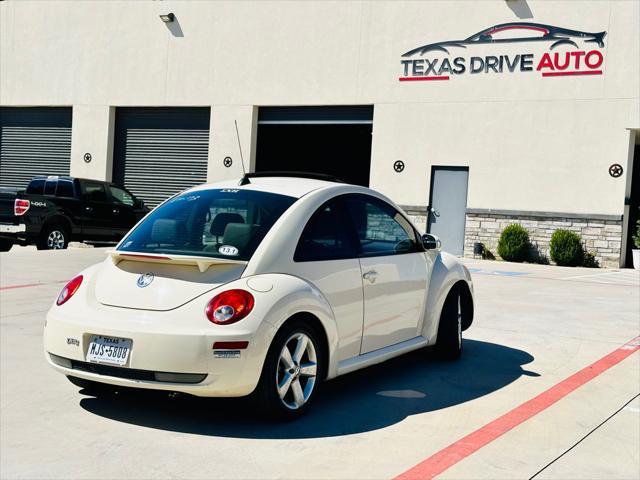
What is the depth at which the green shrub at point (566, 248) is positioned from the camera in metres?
21.4

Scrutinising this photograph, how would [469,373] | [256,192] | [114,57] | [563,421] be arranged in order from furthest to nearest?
[114,57], [469,373], [256,192], [563,421]

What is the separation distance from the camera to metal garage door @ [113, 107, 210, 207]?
28.0 m

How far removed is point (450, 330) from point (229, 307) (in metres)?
2.83

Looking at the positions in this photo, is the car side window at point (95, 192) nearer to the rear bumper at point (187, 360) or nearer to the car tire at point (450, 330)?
the car tire at point (450, 330)

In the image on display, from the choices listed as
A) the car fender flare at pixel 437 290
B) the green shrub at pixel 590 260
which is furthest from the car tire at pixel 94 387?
the green shrub at pixel 590 260

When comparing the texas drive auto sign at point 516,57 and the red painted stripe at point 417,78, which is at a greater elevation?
the texas drive auto sign at point 516,57

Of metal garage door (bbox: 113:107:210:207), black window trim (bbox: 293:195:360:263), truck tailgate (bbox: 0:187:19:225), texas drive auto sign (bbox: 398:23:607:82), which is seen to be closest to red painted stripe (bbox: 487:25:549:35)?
texas drive auto sign (bbox: 398:23:607:82)

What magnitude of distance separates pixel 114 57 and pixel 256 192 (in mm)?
24673

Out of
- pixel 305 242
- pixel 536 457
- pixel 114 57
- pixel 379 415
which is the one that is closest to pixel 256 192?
pixel 305 242

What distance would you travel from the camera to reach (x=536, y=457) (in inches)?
195

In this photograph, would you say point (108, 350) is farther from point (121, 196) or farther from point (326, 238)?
point (121, 196)

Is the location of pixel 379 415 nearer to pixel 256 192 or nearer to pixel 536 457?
pixel 536 457

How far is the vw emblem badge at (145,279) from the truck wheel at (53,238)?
546 inches

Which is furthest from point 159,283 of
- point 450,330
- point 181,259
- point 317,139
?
Result: point 317,139
